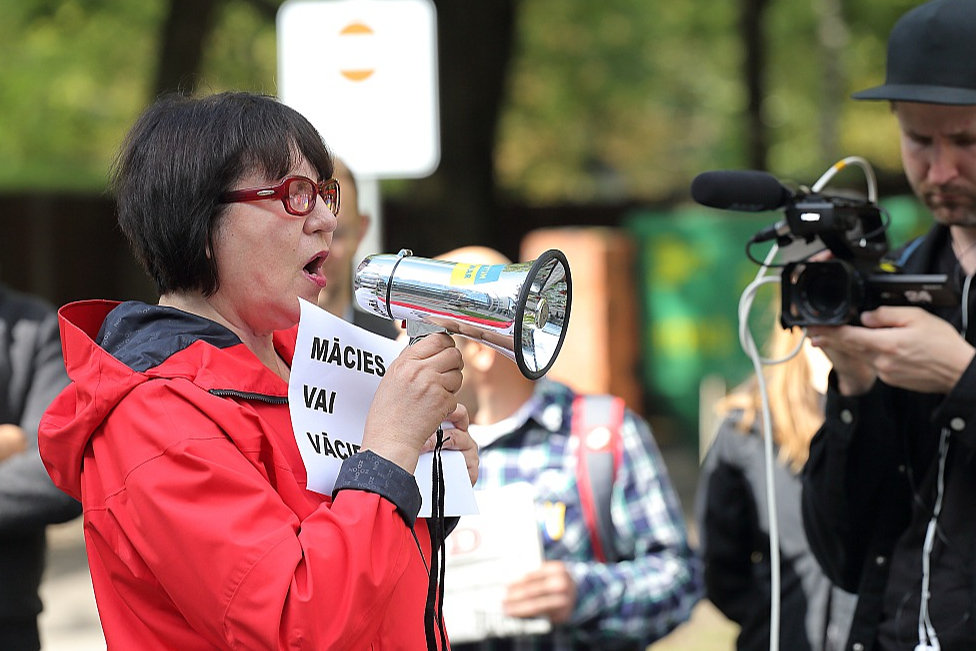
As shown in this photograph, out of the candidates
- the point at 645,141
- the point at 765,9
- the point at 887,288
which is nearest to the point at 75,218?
the point at 765,9

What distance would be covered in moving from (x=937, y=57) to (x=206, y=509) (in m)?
1.85

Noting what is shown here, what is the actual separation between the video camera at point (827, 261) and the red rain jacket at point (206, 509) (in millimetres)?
1084

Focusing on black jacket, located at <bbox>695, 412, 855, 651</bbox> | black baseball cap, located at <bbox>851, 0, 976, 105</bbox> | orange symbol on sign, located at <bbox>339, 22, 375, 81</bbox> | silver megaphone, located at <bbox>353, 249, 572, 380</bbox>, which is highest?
orange symbol on sign, located at <bbox>339, 22, 375, 81</bbox>

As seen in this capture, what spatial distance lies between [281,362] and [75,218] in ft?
43.3

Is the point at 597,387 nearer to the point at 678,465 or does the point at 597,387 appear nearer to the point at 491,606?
the point at 678,465

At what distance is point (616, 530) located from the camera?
3.54 meters

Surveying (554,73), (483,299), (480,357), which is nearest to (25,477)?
(480,357)

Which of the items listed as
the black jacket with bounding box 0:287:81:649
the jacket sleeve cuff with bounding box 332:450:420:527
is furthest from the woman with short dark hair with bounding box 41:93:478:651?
the black jacket with bounding box 0:287:81:649

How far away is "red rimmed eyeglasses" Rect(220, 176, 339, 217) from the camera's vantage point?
211cm

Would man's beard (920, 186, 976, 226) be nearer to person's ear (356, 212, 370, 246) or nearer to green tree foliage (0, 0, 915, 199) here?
person's ear (356, 212, 370, 246)

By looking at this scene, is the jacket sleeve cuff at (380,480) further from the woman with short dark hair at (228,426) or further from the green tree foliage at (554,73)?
the green tree foliage at (554,73)

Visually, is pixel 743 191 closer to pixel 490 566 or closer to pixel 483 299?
pixel 483 299

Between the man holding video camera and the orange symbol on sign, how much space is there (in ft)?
7.64

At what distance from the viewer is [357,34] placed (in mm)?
4844
